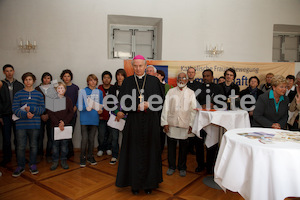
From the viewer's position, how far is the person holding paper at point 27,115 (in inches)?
126

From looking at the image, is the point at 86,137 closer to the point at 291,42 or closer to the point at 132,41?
the point at 132,41

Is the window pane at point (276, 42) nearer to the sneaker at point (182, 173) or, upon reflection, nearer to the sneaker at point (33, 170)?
the sneaker at point (182, 173)

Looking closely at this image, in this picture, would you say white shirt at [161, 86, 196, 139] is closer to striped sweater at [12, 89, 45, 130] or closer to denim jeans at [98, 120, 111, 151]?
denim jeans at [98, 120, 111, 151]

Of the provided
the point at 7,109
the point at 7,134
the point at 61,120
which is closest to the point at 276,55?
the point at 61,120

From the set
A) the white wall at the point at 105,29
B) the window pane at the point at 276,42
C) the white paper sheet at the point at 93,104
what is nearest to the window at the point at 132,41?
the white wall at the point at 105,29

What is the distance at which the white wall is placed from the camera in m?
4.71

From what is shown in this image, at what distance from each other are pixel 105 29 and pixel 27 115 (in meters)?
2.72

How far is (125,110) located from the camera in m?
2.77

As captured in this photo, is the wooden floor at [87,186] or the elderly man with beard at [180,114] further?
the elderly man with beard at [180,114]

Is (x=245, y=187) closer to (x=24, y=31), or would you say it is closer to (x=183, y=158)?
(x=183, y=158)

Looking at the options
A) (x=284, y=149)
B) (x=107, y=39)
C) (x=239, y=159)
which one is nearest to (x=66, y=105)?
(x=107, y=39)

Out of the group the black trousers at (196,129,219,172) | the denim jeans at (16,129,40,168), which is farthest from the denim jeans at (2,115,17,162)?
the black trousers at (196,129,219,172)

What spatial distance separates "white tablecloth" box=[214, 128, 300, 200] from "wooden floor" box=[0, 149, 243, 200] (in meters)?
1.17

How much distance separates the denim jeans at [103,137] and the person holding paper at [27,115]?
1239mm
